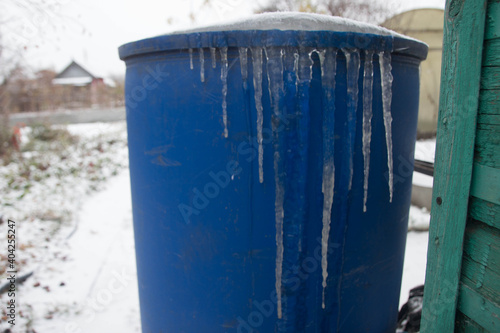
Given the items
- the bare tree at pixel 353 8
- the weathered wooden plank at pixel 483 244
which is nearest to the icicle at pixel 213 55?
the weathered wooden plank at pixel 483 244

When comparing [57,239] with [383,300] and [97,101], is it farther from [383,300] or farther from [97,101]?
[97,101]

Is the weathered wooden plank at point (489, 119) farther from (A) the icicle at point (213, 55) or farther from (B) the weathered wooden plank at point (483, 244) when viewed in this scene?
(A) the icicle at point (213, 55)

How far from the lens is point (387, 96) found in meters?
1.26

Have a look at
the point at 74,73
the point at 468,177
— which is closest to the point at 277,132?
the point at 468,177

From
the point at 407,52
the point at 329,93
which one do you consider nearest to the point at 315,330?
the point at 329,93

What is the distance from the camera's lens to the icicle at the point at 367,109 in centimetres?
118

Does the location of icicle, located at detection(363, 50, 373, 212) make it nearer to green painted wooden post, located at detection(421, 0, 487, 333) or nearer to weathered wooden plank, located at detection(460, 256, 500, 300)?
green painted wooden post, located at detection(421, 0, 487, 333)

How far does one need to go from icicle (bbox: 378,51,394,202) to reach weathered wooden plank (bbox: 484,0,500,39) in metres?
0.33

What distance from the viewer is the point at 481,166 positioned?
38.2 inches

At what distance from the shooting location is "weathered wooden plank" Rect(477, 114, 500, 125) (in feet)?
3.02

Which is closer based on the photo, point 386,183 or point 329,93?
point 329,93

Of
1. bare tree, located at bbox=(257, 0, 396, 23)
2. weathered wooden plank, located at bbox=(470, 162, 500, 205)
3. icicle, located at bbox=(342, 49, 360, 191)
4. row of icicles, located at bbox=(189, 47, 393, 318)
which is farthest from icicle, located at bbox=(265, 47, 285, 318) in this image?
bare tree, located at bbox=(257, 0, 396, 23)

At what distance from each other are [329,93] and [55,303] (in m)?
2.59

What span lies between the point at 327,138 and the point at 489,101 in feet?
1.52
